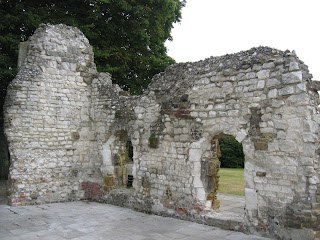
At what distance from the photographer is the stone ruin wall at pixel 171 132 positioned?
5.90 m

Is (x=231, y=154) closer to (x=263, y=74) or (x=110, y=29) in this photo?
(x=110, y=29)

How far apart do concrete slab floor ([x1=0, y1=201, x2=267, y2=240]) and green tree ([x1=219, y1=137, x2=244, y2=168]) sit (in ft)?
46.6

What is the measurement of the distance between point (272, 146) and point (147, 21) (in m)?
10.3

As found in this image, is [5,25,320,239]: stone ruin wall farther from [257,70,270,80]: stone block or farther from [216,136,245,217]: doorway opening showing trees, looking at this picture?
[216,136,245,217]: doorway opening showing trees

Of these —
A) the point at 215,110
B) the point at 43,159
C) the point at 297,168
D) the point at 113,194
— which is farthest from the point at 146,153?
the point at 297,168

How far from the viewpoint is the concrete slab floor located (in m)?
6.42

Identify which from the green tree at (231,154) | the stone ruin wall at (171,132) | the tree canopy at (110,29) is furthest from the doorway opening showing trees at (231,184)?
the tree canopy at (110,29)

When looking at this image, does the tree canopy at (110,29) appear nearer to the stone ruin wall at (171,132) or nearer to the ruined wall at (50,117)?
the ruined wall at (50,117)

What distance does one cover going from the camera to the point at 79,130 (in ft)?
34.4

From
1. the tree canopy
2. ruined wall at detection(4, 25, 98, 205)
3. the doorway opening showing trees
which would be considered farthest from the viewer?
the tree canopy

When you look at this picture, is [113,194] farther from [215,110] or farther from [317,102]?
[317,102]

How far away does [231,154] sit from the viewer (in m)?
22.1

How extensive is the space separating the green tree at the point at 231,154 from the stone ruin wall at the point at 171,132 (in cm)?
1334

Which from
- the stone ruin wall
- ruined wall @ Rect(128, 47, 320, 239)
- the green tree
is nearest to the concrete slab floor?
the stone ruin wall
